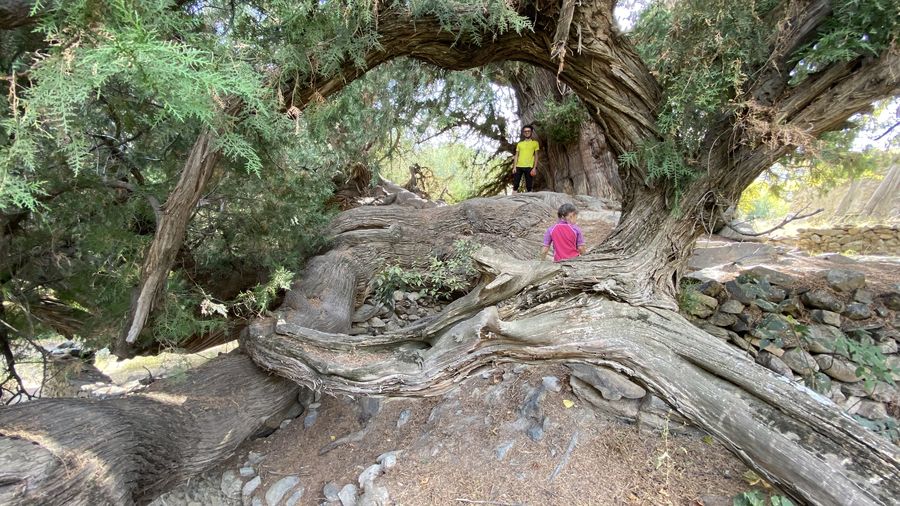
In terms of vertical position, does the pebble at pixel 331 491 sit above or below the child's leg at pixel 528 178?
below

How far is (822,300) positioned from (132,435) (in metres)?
6.00

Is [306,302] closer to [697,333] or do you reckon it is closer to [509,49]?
[509,49]

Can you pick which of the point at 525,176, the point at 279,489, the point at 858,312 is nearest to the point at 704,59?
the point at 858,312

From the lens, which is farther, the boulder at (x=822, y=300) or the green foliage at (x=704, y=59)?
the boulder at (x=822, y=300)

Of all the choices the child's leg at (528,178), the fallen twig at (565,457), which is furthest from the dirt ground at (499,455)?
the child's leg at (528,178)

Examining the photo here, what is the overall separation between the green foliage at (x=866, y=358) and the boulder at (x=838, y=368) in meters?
0.04

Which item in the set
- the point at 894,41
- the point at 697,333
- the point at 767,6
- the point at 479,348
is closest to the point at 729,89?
the point at 767,6

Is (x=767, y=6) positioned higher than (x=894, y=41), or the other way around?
(x=767, y=6)

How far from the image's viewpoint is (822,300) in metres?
4.37

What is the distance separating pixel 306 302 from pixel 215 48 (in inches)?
109

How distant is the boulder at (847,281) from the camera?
4453 millimetres

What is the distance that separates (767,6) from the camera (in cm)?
303

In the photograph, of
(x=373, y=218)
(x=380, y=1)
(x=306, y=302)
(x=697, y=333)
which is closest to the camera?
(x=697, y=333)

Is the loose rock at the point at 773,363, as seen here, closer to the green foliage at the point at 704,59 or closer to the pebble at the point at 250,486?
the green foliage at the point at 704,59
